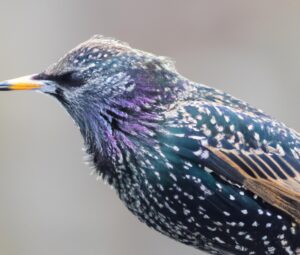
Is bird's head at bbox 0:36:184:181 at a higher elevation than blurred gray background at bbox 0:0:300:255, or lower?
lower

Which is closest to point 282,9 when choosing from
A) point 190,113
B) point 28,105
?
point 28,105

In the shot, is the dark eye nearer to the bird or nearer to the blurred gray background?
the bird

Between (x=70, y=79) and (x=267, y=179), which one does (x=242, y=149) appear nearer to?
(x=267, y=179)

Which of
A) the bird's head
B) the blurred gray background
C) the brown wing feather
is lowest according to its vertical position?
the brown wing feather

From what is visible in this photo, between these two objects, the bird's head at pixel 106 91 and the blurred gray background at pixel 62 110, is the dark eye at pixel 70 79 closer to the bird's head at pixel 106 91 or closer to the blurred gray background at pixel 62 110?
the bird's head at pixel 106 91

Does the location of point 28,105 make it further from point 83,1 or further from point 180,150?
point 180,150

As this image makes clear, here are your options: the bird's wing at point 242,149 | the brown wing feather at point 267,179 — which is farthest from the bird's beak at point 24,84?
the brown wing feather at point 267,179

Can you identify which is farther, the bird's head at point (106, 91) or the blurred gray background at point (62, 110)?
the blurred gray background at point (62, 110)

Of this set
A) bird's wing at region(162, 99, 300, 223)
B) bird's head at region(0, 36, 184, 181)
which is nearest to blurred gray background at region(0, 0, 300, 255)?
bird's wing at region(162, 99, 300, 223)
